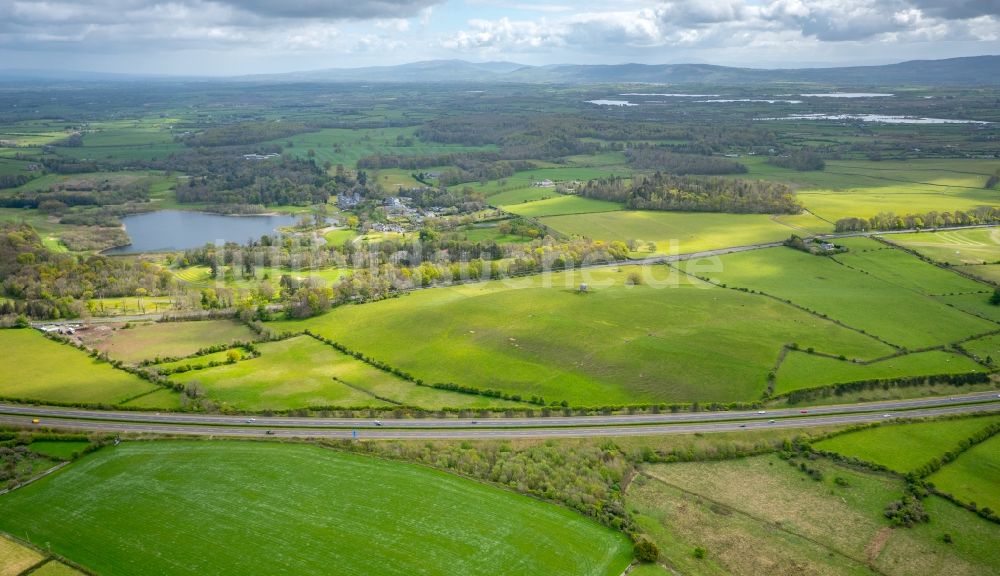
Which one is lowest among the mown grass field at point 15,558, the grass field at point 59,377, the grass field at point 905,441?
the grass field at point 905,441

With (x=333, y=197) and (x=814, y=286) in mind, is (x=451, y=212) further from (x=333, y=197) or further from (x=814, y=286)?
(x=814, y=286)

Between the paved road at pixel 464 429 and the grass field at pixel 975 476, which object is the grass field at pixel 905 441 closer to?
the grass field at pixel 975 476

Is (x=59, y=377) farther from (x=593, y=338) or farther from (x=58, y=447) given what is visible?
(x=593, y=338)

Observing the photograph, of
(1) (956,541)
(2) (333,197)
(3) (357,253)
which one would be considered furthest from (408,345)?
(2) (333,197)

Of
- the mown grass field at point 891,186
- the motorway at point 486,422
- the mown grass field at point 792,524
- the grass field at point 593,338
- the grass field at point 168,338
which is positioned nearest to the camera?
the mown grass field at point 792,524

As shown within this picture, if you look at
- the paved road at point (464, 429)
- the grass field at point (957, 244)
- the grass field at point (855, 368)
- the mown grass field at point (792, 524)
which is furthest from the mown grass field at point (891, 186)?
the mown grass field at point (792, 524)

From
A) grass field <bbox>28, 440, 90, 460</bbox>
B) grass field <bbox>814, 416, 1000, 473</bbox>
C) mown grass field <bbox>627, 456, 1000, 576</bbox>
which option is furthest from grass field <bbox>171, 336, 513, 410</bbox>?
grass field <bbox>814, 416, 1000, 473</bbox>

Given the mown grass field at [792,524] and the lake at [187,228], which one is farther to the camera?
the lake at [187,228]

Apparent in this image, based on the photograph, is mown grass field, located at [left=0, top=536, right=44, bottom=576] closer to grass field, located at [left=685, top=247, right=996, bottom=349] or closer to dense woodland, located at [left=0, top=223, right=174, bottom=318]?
dense woodland, located at [left=0, top=223, right=174, bottom=318]
